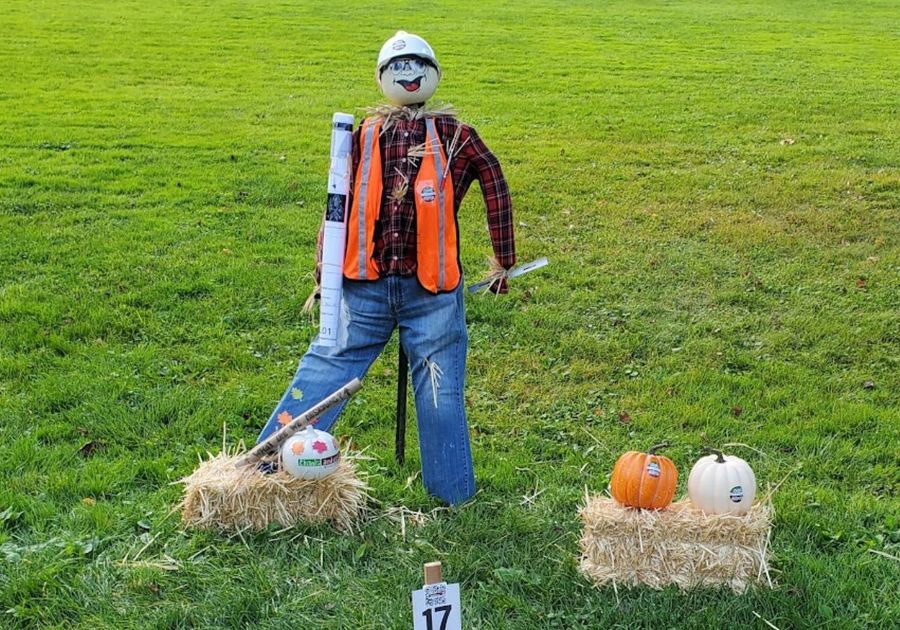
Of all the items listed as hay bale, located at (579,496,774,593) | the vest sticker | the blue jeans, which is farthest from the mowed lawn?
the vest sticker

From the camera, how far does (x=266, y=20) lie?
23.0m

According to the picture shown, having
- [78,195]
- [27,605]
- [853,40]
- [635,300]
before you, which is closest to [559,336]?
[635,300]

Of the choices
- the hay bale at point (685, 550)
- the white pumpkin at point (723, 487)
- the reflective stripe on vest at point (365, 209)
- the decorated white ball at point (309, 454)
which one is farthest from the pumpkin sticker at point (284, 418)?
the white pumpkin at point (723, 487)

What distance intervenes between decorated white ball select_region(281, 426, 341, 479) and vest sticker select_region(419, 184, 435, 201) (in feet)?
3.87

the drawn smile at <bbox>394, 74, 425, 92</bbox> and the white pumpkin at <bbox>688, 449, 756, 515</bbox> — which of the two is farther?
the drawn smile at <bbox>394, 74, 425, 92</bbox>

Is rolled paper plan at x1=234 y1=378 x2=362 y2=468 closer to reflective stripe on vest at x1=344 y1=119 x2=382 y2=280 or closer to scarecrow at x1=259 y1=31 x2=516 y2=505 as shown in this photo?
scarecrow at x1=259 y1=31 x2=516 y2=505

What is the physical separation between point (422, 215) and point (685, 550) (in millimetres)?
1861

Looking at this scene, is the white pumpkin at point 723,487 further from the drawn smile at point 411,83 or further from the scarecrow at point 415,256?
the drawn smile at point 411,83

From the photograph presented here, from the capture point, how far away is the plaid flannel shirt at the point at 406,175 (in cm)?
444

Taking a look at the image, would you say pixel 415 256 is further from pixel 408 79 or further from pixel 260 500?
pixel 260 500

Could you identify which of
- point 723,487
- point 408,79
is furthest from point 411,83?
point 723,487

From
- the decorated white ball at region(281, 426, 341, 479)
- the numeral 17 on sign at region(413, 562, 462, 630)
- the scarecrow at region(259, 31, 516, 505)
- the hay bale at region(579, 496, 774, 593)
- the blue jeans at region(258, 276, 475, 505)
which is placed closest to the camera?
the numeral 17 on sign at region(413, 562, 462, 630)

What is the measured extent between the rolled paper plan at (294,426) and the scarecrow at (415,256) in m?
0.16

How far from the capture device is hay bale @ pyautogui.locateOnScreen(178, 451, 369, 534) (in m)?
4.38
